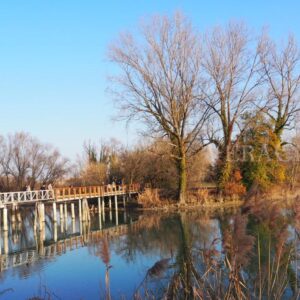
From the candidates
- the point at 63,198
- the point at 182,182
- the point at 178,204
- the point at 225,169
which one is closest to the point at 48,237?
the point at 63,198

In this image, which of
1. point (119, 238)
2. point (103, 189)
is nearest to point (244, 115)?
point (103, 189)

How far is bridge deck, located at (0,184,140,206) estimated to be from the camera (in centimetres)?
2609

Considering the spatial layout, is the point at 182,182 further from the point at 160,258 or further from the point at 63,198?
the point at 160,258

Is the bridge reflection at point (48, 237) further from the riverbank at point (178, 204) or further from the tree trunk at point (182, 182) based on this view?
the tree trunk at point (182, 182)

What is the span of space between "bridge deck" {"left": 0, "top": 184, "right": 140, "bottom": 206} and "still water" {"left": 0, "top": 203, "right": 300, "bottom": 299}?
6.07ft

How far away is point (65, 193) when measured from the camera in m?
35.5

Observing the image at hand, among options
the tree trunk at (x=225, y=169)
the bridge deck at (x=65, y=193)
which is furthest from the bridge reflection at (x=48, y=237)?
the tree trunk at (x=225, y=169)

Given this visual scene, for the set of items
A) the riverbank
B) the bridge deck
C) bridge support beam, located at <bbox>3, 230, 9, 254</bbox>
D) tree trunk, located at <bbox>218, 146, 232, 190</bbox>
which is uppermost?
tree trunk, located at <bbox>218, 146, 232, 190</bbox>

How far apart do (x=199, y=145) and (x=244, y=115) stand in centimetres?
432

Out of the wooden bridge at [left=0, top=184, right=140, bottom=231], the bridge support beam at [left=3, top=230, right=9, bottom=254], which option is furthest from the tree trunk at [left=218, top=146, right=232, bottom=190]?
the bridge support beam at [left=3, top=230, right=9, bottom=254]

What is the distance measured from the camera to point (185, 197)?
32969 millimetres

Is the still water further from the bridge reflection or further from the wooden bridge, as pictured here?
the wooden bridge

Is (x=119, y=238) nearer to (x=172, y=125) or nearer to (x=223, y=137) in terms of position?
(x=172, y=125)

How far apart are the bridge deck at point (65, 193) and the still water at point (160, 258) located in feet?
6.07
